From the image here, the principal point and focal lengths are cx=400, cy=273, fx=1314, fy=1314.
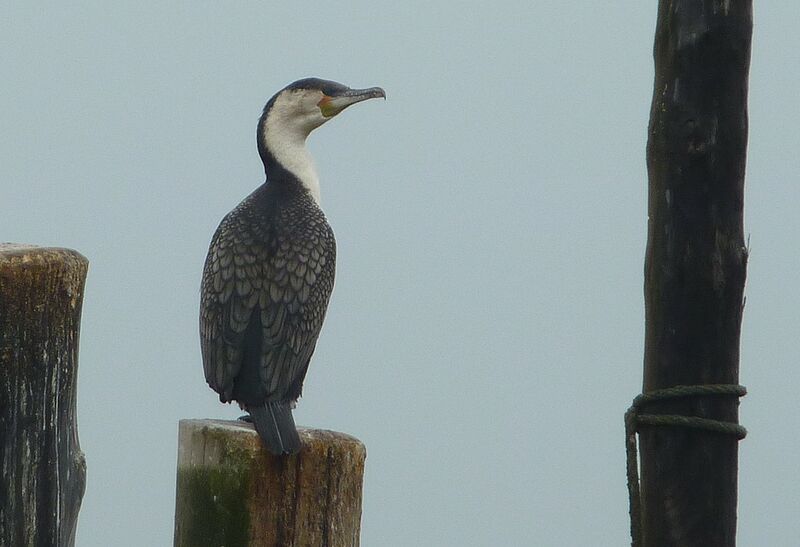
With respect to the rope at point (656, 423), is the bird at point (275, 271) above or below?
above

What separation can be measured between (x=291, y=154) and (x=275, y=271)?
0.80m

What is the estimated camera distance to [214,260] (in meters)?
4.88

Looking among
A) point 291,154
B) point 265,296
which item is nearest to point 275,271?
point 265,296

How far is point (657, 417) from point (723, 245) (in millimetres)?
522

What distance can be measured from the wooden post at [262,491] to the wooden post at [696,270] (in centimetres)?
91

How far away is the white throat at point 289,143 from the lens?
539 centimetres

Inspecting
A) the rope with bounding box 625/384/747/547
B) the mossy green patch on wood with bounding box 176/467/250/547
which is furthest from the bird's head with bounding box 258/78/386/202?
the mossy green patch on wood with bounding box 176/467/250/547

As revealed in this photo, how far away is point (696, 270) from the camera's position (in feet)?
12.2

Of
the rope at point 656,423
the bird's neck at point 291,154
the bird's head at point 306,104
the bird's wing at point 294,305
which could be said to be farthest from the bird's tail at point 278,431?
the bird's head at point 306,104

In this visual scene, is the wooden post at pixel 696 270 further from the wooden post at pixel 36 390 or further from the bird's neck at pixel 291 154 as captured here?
the bird's neck at pixel 291 154

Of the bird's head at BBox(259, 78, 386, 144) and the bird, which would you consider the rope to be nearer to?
the bird

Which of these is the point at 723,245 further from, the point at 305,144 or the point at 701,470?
the point at 305,144

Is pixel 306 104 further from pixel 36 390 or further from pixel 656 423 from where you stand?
pixel 36 390

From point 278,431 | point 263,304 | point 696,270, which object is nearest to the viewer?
point 278,431
